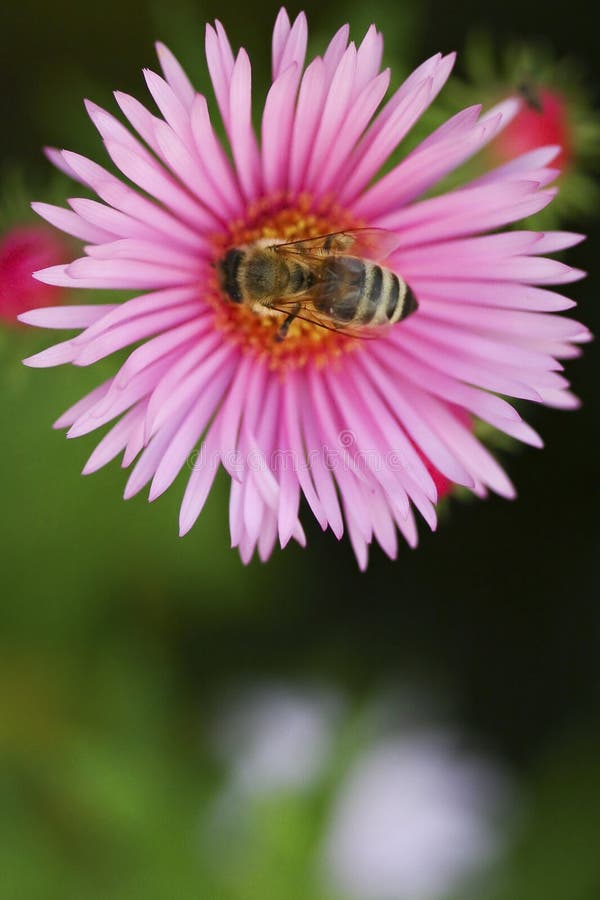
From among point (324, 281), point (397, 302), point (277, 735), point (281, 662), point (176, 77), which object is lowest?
point (277, 735)

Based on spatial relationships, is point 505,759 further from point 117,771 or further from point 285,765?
point 117,771

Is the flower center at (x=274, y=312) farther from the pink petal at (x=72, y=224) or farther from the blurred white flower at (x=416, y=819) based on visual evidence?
the blurred white flower at (x=416, y=819)

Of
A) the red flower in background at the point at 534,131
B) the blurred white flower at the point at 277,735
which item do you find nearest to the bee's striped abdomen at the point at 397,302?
the red flower in background at the point at 534,131

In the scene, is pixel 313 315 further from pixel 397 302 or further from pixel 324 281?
pixel 397 302

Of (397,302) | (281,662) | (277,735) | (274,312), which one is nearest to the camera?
(397,302)

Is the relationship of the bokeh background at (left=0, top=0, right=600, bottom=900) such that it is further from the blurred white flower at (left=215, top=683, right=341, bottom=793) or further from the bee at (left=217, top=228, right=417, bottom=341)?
the bee at (left=217, top=228, right=417, bottom=341)

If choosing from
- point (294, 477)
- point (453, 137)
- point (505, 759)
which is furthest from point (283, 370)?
point (505, 759)

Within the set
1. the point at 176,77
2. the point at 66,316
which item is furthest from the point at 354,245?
the point at 66,316
